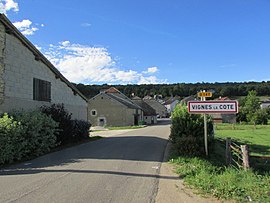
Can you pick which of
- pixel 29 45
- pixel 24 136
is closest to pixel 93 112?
pixel 29 45

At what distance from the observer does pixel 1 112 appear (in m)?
15.7

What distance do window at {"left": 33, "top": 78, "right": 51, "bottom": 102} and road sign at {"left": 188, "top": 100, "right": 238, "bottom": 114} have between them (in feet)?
38.4

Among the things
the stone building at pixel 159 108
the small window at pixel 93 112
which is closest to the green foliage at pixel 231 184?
the small window at pixel 93 112

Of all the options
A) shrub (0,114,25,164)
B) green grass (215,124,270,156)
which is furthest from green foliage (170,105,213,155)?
green grass (215,124,270,156)

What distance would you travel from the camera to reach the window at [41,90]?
65.4ft

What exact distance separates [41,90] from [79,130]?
4388mm

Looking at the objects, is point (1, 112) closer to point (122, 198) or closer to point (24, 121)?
point (24, 121)

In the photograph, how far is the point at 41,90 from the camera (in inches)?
819

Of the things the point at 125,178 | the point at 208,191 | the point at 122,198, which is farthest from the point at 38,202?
the point at 208,191

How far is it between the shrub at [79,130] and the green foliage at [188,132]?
9234 millimetres

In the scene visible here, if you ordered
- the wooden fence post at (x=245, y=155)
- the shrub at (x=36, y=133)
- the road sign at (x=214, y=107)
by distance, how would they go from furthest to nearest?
the shrub at (x=36, y=133)
the road sign at (x=214, y=107)
the wooden fence post at (x=245, y=155)

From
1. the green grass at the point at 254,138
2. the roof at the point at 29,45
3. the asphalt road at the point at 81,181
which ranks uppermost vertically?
the roof at the point at 29,45

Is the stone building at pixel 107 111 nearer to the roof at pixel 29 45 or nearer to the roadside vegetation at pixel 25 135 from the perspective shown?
the roof at pixel 29 45

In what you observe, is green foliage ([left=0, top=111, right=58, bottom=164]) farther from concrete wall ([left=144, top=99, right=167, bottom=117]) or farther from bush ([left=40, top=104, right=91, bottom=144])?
concrete wall ([left=144, top=99, right=167, bottom=117])
